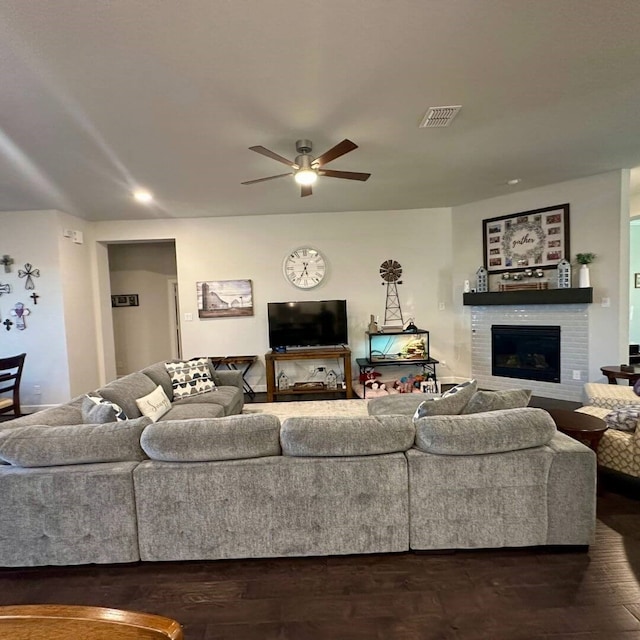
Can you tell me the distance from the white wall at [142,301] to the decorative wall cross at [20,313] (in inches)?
68.2

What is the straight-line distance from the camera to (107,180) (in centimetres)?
363

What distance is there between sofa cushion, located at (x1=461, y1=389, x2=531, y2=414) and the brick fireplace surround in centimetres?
299

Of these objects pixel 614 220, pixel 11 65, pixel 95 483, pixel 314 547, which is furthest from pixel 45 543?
pixel 614 220

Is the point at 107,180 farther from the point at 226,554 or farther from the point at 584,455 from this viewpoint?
the point at 584,455

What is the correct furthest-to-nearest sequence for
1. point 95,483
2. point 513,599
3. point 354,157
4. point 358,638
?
point 354,157, point 95,483, point 513,599, point 358,638

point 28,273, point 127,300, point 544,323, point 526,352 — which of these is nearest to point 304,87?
point 544,323

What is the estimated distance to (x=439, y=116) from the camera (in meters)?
2.57

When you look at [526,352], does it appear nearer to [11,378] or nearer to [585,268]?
[585,268]

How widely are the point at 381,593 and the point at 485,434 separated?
0.91 meters

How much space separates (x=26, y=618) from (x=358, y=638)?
1348 millimetres

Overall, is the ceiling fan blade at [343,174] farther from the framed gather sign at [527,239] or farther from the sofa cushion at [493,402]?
the framed gather sign at [527,239]

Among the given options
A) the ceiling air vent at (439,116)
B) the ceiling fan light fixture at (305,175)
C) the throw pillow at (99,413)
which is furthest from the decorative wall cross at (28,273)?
the ceiling air vent at (439,116)

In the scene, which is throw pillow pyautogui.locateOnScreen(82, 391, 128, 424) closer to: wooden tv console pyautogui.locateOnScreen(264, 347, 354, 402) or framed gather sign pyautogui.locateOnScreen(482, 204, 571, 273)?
wooden tv console pyautogui.locateOnScreen(264, 347, 354, 402)

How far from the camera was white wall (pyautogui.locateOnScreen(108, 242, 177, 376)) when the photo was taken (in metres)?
6.39
